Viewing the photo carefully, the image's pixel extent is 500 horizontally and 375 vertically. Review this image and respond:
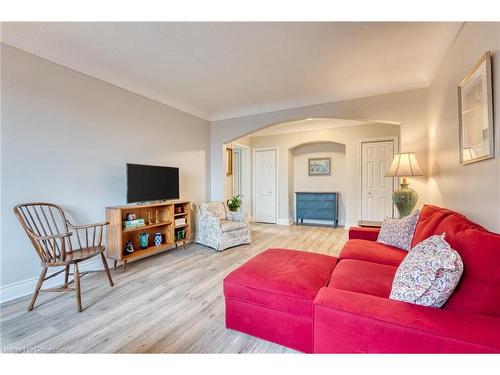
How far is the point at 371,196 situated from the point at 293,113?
8.71ft

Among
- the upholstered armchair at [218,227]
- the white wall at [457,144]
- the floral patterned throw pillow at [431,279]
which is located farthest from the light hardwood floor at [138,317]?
the white wall at [457,144]

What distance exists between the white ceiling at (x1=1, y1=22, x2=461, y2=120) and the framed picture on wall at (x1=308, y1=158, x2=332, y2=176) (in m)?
2.43

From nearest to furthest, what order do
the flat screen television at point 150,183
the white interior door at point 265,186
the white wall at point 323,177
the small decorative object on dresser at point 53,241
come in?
the small decorative object on dresser at point 53,241 < the flat screen television at point 150,183 < the white wall at point 323,177 < the white interior door at point 265,186

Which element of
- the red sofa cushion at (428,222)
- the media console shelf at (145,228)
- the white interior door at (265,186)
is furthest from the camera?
the white interior door at (265,186)

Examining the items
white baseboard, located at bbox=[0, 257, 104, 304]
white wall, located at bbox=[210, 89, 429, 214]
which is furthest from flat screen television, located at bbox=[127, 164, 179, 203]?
white wall, located at bbox=[210, 89, 429, 214]

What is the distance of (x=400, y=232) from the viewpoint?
2307 mm

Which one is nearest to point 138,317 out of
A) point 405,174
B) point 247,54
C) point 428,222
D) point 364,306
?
point 364,306

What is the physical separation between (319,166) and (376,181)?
1.42 m

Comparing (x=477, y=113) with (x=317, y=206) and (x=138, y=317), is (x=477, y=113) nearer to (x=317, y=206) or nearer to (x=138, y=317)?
(x=138, y=317)

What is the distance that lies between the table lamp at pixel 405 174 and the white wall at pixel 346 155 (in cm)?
209

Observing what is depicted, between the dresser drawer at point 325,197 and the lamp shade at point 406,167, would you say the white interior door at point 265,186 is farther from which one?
the lamp shade at point 406,167

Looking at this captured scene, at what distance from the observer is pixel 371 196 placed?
5023mm

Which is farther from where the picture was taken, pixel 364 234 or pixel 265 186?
pixel 265 186

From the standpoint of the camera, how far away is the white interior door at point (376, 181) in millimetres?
4875
